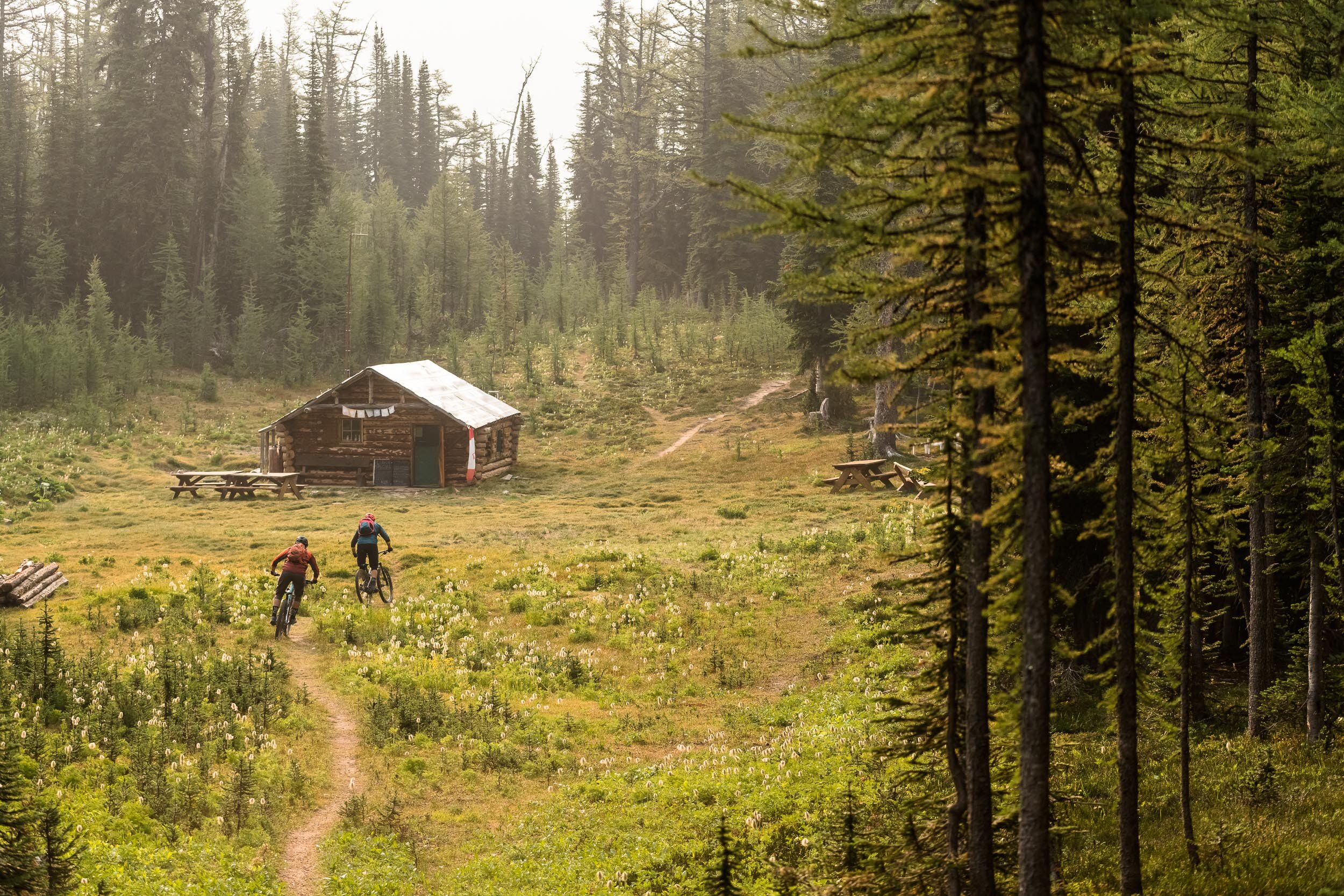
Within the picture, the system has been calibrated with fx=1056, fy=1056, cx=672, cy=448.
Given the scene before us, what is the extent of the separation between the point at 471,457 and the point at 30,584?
67.3ft

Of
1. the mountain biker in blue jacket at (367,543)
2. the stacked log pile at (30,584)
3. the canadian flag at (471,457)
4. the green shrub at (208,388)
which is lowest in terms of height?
the stacked log pile at (30,584)

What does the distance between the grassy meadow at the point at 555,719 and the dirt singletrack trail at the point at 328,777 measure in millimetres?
171

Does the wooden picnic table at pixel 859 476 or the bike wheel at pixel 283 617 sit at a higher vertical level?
the wooden picnic table at pixel 859 476

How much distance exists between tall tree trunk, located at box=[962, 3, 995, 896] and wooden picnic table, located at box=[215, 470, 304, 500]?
3402 centimetres

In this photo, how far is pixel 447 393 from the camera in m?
42.8

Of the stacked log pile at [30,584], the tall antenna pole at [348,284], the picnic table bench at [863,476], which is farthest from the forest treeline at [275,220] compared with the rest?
the stacked log pile at [30,584]

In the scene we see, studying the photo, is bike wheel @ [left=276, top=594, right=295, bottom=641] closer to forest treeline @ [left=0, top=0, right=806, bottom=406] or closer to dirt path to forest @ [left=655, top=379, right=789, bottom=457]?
dirt path to forest @ [left=655, top=379, right=789, bottom=457]

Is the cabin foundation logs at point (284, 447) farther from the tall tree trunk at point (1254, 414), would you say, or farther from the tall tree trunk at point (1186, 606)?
the tall tree trunk at point (1186, 606)

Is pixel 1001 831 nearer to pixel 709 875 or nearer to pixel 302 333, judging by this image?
pixel 709 875

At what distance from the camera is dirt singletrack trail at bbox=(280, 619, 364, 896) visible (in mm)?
10859

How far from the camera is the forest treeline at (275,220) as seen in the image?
65.1 m

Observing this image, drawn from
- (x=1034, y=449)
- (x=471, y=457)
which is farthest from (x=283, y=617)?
(x=471, y=457)

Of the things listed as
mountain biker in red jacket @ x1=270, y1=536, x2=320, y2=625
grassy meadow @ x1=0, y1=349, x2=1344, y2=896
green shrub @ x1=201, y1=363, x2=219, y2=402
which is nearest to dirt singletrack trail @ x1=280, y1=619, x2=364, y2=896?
grassy meadow @ x1=0, y1=349, x2=1344, y2=896

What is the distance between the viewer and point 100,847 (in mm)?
10516
